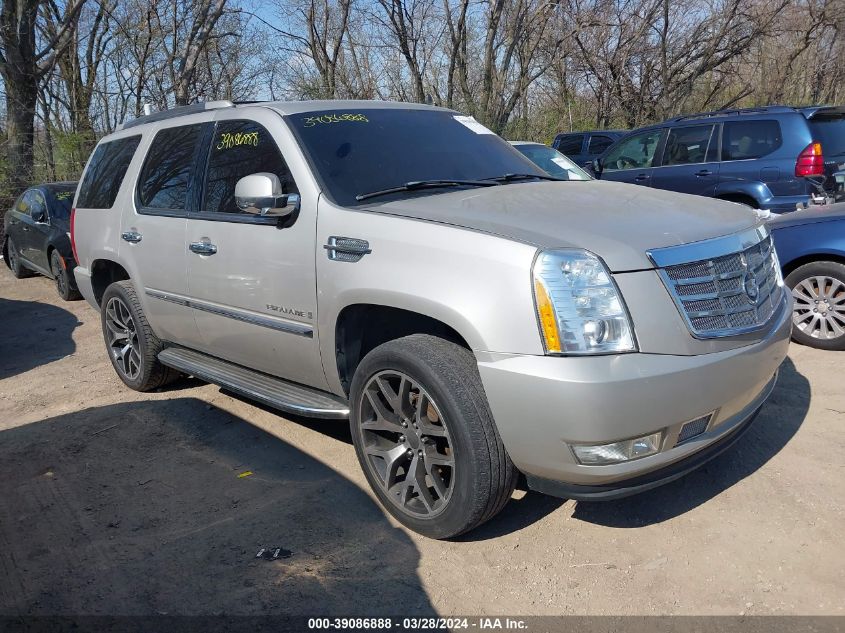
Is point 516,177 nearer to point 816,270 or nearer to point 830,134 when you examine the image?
point 816,270

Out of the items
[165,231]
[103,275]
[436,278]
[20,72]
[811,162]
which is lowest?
[103,275]

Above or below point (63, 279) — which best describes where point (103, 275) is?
above

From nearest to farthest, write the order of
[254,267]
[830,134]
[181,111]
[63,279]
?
[254,267]
[181,111]
[830,134]
[63,279]

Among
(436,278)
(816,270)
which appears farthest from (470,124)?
(816,270)

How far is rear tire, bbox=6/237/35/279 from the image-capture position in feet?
36.0

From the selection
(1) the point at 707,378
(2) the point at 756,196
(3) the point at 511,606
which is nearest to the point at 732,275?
(1) the point at 707,378

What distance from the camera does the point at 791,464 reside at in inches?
146

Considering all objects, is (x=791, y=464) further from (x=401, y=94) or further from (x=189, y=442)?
A: (x=401, y=94)

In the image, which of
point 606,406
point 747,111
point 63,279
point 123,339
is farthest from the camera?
point 63,279

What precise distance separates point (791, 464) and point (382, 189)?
99.9 inches

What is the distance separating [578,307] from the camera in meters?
2.67

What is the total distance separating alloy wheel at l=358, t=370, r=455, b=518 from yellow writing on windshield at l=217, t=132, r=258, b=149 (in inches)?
66.8

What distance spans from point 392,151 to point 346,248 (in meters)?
0.90

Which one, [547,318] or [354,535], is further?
[354,535]
